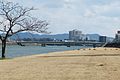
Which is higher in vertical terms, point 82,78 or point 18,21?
point 18,21

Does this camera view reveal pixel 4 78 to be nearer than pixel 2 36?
Yes

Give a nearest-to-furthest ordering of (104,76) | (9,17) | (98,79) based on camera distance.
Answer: (98,79) < (104,76) < (9,17)

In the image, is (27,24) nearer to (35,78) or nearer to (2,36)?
(2,36)

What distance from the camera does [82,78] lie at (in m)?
15.9

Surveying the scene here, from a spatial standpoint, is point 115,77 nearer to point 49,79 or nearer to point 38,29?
point 49,79

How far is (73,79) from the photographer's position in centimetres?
1548

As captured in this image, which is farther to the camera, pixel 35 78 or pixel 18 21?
pixel 18 21

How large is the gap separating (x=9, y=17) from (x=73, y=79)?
81.1ft

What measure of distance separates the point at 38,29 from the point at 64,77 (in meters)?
24.6

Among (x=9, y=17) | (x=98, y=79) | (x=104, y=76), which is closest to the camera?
(x=98, y=79)

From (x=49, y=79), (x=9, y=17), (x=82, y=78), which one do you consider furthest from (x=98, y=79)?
(x=9, y=17)

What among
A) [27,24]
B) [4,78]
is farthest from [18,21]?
[4,78]

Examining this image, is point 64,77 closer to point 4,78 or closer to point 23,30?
point 4,78

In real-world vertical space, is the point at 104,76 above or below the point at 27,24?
below
